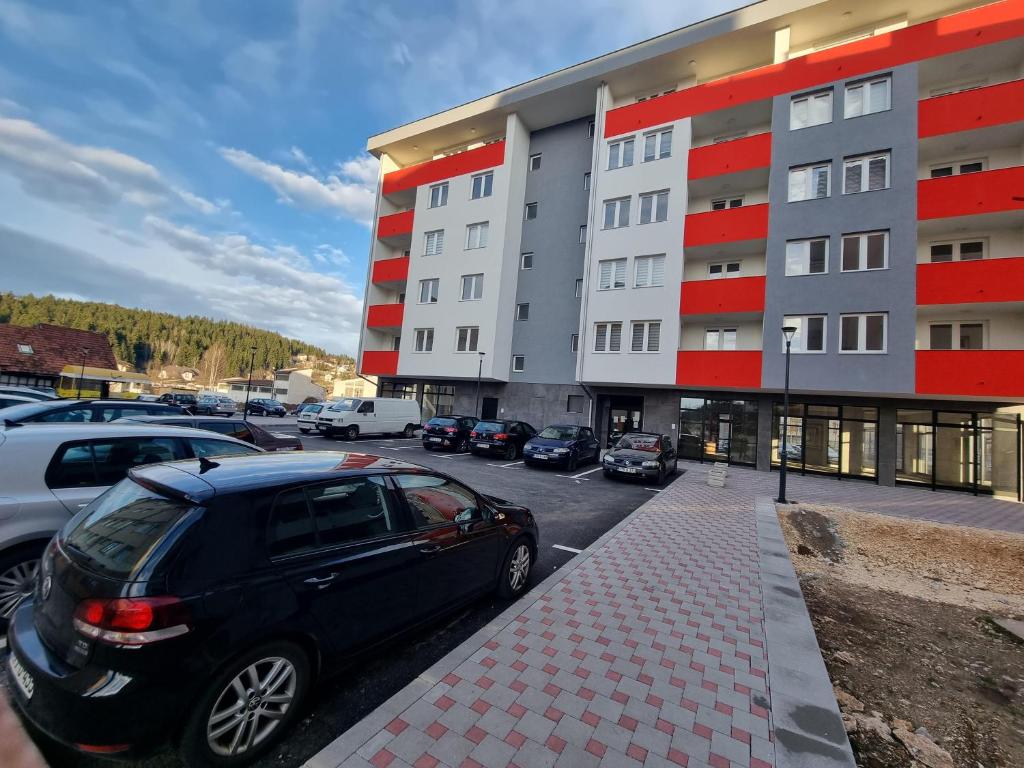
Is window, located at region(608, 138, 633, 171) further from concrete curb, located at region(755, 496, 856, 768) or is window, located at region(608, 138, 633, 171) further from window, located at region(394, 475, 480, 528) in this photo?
window, located at region(394, 475, 480, 528)

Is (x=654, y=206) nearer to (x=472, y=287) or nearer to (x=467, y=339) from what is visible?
(x=472, y=287)

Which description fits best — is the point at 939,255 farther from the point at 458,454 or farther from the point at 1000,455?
the point at 458,454

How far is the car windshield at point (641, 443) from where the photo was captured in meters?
13.4

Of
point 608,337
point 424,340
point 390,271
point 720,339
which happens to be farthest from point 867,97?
point 390,271

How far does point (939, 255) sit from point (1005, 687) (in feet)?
60.1

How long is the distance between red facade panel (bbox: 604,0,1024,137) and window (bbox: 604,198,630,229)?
348 cm

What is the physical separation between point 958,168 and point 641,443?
16.0 m

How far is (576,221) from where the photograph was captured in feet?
77.7

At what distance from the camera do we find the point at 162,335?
96.6 metres

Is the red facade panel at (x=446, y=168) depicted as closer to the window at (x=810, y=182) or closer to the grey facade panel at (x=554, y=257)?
the grey facade panel at (x=554, y=257)

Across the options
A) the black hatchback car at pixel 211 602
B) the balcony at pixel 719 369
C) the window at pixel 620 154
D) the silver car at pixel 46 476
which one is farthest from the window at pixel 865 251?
the silver car at pixel 46 476

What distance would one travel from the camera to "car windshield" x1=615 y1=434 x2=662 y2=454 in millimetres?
13352

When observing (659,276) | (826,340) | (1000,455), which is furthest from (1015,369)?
(659,276)

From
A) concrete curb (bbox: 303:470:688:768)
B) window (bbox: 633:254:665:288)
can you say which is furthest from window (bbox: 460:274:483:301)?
concrete curb (bbox: 303:470:688:768)
